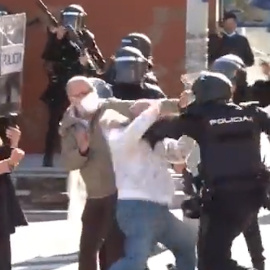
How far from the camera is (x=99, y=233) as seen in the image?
7605 mm

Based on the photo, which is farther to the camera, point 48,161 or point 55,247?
point 48,161

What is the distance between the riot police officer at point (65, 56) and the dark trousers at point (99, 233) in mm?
4373

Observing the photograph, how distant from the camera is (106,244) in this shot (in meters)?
7.75

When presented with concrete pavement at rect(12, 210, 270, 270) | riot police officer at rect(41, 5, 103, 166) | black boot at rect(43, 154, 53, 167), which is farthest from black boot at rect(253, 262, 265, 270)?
black boot at rect(43, 154, 53, 167)

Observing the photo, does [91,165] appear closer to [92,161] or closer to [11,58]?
[92,161]

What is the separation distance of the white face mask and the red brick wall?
6930mm

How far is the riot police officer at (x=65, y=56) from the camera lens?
1216 cm

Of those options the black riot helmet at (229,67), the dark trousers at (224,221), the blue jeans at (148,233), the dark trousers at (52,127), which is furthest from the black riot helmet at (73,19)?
the dark trousers at (224,221)

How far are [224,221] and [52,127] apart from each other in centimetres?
644

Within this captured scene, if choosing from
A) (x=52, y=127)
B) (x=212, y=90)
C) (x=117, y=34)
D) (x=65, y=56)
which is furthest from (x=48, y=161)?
(x=212, y=90)

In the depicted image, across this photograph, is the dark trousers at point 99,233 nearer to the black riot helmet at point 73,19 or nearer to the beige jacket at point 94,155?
the beige jacket at point 94,155

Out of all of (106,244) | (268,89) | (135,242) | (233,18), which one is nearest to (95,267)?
(106,244)

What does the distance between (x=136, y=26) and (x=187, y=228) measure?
7557 millimetres

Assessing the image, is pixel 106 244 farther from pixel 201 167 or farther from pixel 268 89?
pixel 268 89
